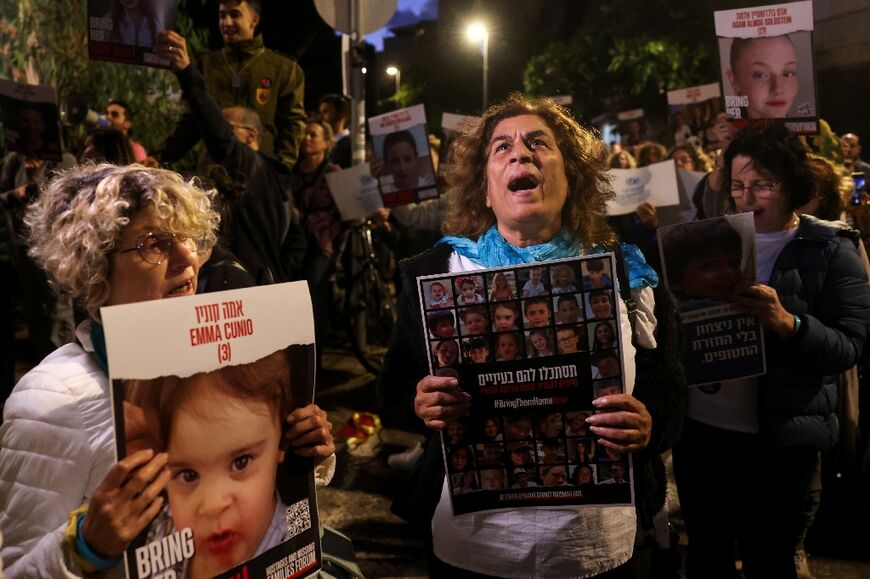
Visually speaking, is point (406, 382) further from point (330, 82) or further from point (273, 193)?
point (330, 82)

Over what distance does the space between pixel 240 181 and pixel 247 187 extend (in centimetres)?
10

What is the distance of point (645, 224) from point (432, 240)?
74.8 inches

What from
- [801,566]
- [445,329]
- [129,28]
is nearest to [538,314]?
[445,329]

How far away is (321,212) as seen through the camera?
6.20m

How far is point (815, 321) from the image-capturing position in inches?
100

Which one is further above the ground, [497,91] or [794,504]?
[497,91]

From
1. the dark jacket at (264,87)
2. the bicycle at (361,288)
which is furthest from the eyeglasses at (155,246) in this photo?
the bicycle at (361,288)

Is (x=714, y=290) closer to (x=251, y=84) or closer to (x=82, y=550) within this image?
(x=82, y=550)

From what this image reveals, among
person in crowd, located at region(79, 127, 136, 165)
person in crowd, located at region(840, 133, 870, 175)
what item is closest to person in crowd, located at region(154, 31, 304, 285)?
person in crowd, located at region(79, 127, 136, 165)

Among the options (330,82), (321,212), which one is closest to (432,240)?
(321,212)

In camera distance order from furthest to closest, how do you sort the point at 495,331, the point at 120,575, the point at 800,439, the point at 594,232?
the point at 800,439, the point at 594,232, the point at 495,331, the point at 120,575

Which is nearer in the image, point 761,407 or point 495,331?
point 495,331

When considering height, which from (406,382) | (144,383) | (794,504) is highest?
(144,383)

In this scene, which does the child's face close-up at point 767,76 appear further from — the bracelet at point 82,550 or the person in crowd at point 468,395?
the bracelet at point 82,550
